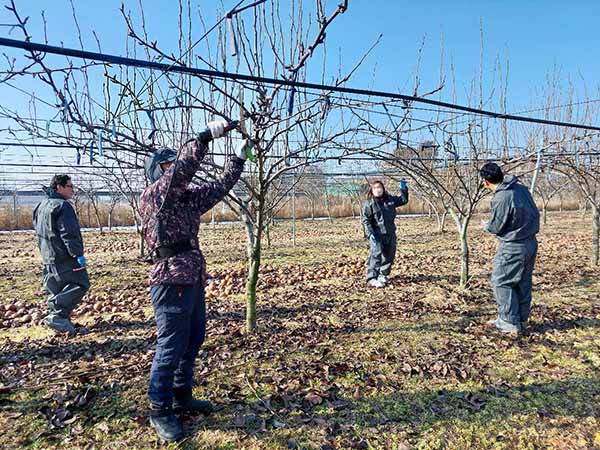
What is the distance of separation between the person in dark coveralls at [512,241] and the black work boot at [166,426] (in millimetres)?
3399

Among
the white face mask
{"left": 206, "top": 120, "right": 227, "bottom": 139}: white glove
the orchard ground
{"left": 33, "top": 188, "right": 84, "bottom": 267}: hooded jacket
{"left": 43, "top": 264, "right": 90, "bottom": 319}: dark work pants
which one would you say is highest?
{"left": 206, "top": 120, "right": 227, "bottom": 139}: white glove

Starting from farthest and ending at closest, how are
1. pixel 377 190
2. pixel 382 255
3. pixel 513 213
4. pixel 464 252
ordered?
1. pixel 382 255
2. pixel 377 190
3. pixel 464 252
4. pixel 513 213

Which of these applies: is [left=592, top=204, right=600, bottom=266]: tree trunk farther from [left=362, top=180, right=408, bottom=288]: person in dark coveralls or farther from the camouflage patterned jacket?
the camouflage patterned jacket

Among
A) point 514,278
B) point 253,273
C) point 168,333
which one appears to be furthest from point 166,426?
point 514,278

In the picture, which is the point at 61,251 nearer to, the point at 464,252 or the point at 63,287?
the point at 63,287

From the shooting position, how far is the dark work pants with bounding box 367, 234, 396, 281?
6180 millimetres

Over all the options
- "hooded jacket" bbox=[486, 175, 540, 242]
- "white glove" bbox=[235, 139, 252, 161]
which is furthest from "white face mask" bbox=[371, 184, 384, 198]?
"white glove" bbox=[235, 139, 252, 161]

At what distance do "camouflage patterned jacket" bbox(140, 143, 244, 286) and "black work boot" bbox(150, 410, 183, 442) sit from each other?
2.82ft

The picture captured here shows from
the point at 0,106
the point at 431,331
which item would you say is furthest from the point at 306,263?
the point at 0,106

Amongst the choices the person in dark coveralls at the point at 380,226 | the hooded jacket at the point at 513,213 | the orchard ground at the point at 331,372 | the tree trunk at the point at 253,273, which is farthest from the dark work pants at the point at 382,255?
the tree trunk at the point at 253,273

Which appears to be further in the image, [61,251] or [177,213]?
[61,251]

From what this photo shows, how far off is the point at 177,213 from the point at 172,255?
260 millimetres

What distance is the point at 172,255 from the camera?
2.32m

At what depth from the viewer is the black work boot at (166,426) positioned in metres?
2.39
